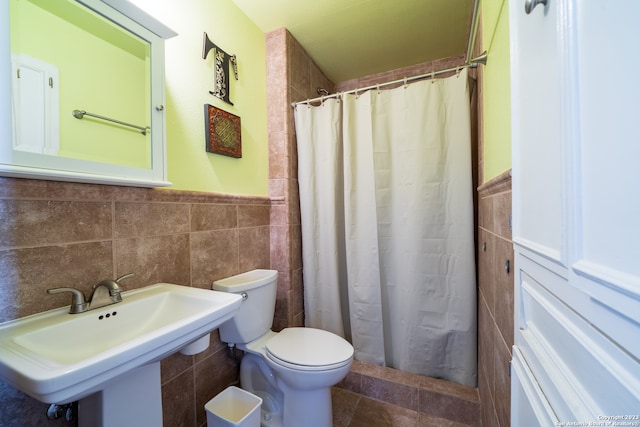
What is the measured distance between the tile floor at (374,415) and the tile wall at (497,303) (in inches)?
11.5

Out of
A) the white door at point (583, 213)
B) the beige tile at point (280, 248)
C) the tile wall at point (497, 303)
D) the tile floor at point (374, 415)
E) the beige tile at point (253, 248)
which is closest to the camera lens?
the white door at point (583, 213)

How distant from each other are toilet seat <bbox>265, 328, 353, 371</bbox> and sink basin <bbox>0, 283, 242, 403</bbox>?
48 cm

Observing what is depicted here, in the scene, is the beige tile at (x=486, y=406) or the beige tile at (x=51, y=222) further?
the beige tile at (x=486, y=406)

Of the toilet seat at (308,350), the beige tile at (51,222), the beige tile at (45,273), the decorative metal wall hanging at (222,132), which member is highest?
the decorative metal wall hanging at (222,132)

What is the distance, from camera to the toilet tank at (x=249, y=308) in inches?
47.1

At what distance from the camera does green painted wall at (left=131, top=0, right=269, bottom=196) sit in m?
1.11

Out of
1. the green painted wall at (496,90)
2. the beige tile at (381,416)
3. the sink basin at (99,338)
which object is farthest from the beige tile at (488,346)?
the sink basin at (99,338)

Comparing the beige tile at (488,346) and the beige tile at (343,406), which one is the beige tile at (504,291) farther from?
the beige tile at (343,406)

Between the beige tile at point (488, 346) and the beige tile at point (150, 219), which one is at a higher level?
the beige tile at point (150, 219)

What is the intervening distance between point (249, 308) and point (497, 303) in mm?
1098

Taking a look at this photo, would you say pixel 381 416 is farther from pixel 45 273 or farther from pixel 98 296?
pixel 45 273

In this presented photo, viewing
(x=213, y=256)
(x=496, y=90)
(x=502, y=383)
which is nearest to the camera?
(x=502, y=383)

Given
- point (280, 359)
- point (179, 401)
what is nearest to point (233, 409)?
point (179, 401)

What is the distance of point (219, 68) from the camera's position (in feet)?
4.34
